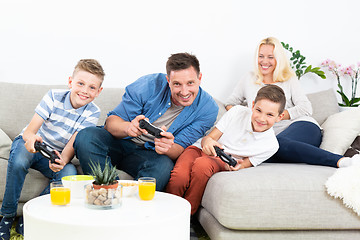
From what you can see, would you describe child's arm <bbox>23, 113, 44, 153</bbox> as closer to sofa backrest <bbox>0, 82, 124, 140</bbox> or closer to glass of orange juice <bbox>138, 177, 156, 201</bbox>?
sofa backrest <bbox>0, 82, 124, 140</bbox>

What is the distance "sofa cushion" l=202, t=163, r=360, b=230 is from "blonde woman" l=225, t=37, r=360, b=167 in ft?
1.16

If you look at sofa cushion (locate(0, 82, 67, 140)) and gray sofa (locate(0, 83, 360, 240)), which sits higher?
sofa cushion (locate(0, 82, 67, 140))

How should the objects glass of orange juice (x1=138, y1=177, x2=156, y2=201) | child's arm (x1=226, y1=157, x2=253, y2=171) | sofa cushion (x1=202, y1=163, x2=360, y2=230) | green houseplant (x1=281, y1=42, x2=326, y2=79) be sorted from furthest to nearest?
green houseplant (x1=281, y1=42, x2=326, y2=79) → child's arm (x1=226, y1=157, x2=253, y2=171) → sofa cushion (x1=202, y1=163, x2=360, y2=230) → glass of orange juice (x1=138, y1=177, x2=156, y2=201)

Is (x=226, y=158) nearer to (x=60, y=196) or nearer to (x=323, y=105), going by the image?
(x=60, y=196)

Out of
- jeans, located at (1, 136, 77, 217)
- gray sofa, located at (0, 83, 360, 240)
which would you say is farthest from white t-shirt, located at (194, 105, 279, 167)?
jeans, located at (1, 136, 77, 217)

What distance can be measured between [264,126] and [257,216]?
1.88ft

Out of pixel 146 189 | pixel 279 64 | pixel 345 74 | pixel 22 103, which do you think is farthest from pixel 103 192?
pixel 345 74

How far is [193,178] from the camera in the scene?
6.14 feet

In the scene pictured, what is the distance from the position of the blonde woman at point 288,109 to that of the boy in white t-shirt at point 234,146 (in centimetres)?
16

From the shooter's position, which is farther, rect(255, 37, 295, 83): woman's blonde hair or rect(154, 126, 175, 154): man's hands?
rect(255, 37, 295, 83): woman's blonde hair

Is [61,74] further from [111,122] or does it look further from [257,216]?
[257,216]

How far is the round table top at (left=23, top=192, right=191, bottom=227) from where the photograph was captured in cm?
116

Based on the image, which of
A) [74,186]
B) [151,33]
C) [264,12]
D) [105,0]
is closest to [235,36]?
[264,12]

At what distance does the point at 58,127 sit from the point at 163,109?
560 mm
